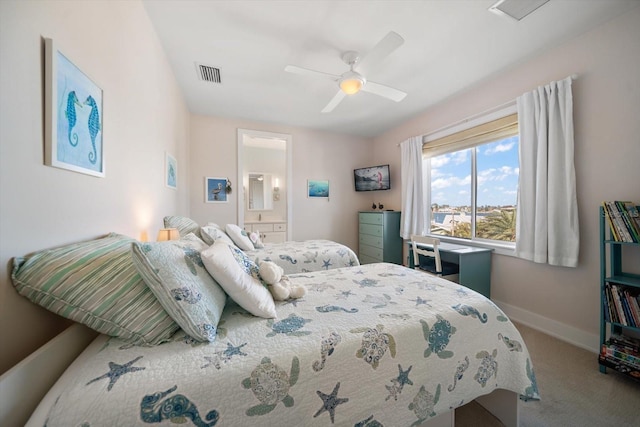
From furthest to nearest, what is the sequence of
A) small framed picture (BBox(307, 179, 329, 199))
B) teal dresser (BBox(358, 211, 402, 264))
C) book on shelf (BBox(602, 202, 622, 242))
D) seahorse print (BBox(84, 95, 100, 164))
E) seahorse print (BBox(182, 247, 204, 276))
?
small framed picture (BBox(307, 179, 329, 199))
teal dresser (BBox(358, 211, 402, 264))
book on shelf (BBox(602, 202, 622, 242))
seahorse print (BBox(84, 95, 100, 164))
seahorse print (BBox(182, 247, 204, 276))

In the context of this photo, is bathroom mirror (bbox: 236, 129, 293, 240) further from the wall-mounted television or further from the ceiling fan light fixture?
the ceiling fan light fixture

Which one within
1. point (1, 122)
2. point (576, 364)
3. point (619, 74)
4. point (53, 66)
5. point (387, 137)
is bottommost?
point (576, 364)

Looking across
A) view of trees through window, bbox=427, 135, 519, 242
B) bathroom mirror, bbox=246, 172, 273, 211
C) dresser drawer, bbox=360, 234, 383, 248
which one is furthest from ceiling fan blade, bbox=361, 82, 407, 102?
bathroom mirror, bbox=246, 172, 273, 211

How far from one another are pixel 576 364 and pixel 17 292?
3180mm

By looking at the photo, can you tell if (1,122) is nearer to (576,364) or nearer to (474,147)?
(576,364)

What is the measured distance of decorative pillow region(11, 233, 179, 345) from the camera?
0.73 m

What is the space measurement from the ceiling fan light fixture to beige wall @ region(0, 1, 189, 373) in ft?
5.28

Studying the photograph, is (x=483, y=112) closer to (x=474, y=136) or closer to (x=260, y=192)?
(x=474, y=136)

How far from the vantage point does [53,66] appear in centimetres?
86

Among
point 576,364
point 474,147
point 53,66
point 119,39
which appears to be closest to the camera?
point 53,66

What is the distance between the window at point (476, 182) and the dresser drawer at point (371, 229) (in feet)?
2.66

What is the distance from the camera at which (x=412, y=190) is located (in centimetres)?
372

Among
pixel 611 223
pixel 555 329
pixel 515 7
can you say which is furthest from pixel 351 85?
pixel 555 329

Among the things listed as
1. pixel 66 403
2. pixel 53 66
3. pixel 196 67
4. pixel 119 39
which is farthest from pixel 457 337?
pixel 196 67
